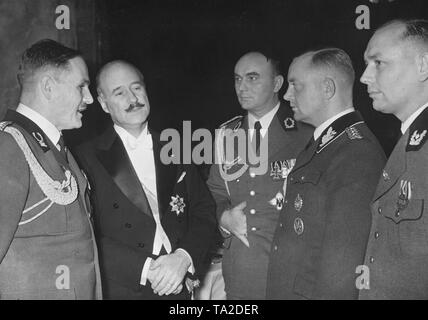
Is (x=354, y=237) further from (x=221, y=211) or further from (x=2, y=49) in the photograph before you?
(x=2, y=49)

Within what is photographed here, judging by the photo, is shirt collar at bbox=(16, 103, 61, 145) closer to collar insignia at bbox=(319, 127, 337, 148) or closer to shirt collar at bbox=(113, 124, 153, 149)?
shirt collar at bbox=(113, 124, 153, 149)

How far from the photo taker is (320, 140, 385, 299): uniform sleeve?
1408 millimetres

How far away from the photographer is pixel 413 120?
52.2 inches

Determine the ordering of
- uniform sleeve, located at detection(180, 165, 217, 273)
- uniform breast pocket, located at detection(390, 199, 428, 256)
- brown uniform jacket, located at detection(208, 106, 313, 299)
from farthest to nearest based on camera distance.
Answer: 1. brown uniform jacket, located at detection(208, 106, 313, 299)
2. uniform sleeve, located at detection(180, 165, 217, 273)
3. uniform breast pocket, located at detection(390, 199, 428, 256)

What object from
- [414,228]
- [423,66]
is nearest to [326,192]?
[414,228]

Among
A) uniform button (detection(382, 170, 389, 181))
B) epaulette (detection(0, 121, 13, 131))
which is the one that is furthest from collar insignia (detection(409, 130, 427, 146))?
epaulette (detection(0, 121, 13, 131))

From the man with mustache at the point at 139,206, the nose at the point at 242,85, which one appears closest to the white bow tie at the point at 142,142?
the man with mustache at the point at 139,206

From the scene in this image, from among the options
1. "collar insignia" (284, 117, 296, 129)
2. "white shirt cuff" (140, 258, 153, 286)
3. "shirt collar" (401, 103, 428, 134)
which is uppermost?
"collar insignia" (284, 117, 296, 129)

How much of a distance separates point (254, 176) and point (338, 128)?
528 mm

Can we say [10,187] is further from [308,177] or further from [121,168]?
[308,177]

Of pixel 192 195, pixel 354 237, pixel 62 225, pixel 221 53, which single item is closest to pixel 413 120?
pixel 354 237

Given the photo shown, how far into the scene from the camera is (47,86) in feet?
4.71

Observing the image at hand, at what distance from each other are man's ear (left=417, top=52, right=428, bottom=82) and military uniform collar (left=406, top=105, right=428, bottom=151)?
0.09 m
